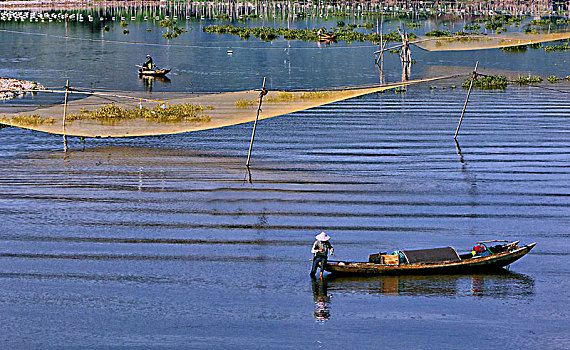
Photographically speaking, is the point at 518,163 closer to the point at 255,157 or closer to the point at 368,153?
the point at 368,153

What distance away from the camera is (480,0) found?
164 m

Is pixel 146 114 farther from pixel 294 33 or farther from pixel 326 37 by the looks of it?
pixel 294 33

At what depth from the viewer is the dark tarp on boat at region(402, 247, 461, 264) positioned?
76.5 feet

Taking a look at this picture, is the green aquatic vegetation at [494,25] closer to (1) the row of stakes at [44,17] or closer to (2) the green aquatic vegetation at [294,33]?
(2) the green aquatic vegetation at [294,33]

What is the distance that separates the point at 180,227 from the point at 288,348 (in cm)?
1042

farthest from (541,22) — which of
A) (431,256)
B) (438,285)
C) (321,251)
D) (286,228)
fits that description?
(321,251)

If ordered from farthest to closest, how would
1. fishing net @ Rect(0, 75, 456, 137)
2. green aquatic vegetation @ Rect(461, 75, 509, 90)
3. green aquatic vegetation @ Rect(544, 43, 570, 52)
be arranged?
green aquatic vegetation @ Rect(544, 43, 570, 52) < green aquatic vegetation @ Rect(461, 75, 509, 90) < fishing net @ Rect(0, 75, 456, 137)

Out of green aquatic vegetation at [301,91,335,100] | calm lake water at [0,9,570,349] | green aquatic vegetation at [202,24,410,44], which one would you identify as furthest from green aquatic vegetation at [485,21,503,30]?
green aquatic vegetation at [301,91,335,100]

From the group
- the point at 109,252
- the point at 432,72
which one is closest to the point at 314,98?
the point at 109,252

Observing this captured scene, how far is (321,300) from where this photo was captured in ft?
72.3

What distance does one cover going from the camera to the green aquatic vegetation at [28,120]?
42.0 metres

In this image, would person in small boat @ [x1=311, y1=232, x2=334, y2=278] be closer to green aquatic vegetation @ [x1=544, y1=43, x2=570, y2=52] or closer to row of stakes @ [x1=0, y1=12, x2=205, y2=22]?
green aquatic vegetation @ [x1=544, y1=43, x2=570, y2=52]

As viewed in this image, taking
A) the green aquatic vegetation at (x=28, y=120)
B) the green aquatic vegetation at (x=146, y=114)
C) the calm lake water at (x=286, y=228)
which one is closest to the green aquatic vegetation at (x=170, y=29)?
the calm lake water at (x=286, y=228)

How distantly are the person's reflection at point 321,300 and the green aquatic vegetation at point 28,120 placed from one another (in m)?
23.5
